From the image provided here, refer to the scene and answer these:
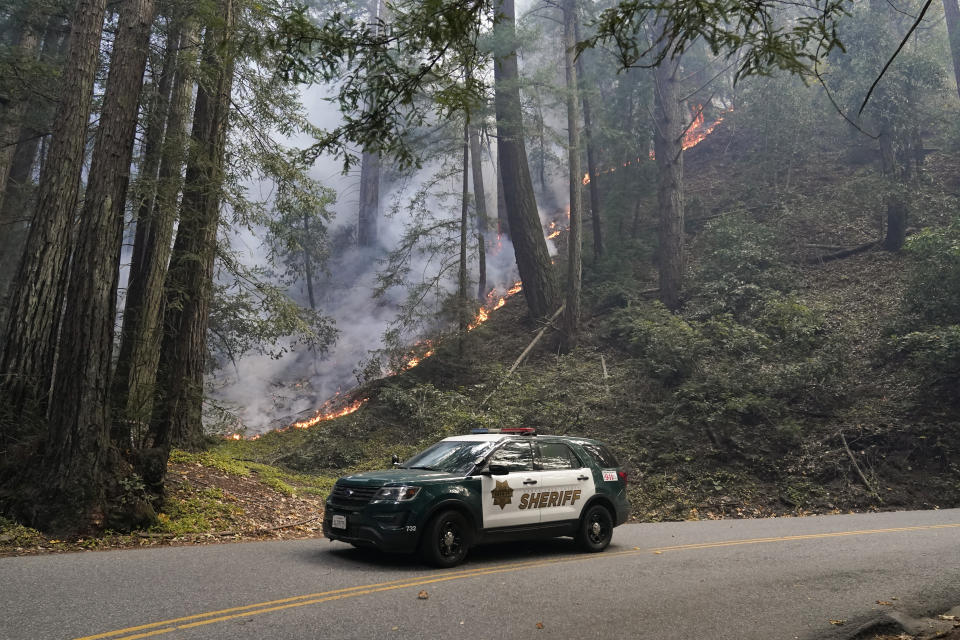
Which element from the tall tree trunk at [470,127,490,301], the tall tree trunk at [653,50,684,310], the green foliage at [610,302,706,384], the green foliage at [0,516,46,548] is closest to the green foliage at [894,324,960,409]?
the green foliage at [610,302,706,384]

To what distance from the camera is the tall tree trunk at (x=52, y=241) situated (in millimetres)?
10477

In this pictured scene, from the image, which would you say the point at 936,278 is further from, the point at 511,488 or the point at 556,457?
the point at 511,488

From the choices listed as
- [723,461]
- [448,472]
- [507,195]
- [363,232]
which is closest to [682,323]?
[723,461]

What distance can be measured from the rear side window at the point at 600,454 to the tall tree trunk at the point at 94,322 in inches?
276

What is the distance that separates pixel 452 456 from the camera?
9602mm

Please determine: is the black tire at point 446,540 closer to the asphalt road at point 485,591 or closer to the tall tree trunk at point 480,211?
the asphalt road at point 485,591

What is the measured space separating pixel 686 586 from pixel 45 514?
831cm

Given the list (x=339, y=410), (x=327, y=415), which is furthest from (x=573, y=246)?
(x=327, y=415)

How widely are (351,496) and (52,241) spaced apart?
6.52 meters

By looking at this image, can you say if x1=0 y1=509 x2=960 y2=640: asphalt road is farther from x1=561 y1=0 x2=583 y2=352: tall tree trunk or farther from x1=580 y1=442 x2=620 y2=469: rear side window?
x1=561 y1=0 x2=583 y2=352: tall tree trunk

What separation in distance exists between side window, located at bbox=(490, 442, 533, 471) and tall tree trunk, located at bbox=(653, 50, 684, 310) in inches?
656

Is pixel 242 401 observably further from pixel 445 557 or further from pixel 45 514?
pixel 445 557

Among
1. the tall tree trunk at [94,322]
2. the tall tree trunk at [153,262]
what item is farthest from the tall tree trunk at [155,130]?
Result: the tall tree trunk at [94,322]

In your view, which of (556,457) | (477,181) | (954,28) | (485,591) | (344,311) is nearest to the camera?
(485,591)
